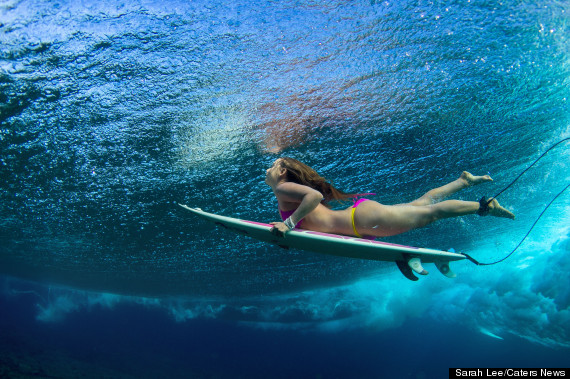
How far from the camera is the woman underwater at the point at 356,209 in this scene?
2842mm

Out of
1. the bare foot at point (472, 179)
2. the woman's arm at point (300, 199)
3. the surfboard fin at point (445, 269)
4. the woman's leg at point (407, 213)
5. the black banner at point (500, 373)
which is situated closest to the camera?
the woman's arm at point (300, 199)

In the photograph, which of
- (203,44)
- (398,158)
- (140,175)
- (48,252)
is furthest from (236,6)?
(48,252)

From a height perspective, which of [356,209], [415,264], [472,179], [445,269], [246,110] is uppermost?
[246,110]

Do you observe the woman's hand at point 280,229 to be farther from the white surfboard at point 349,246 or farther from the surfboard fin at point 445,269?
the surfboard fin at point 445,269

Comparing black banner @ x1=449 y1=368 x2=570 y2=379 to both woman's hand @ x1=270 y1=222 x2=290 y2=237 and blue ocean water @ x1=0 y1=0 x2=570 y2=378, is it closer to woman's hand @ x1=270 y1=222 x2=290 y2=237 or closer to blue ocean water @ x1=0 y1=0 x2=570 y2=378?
blue ocean water @ x1=0 y1=0 x2=570 y2=378

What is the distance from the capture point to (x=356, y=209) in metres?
3.20

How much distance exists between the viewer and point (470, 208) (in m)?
2.90

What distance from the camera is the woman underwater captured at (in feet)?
9.32

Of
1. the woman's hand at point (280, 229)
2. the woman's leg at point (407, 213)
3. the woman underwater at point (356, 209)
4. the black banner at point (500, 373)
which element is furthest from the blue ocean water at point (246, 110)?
the black banner at point (500, 373)

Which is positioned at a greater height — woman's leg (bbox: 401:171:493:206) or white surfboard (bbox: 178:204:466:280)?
woman's leg (bbox: 401:171:493:206)

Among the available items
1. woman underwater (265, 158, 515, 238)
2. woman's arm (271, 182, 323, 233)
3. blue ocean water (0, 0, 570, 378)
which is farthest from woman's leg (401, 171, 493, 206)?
blue ocean water (0, 0, 570, 378)

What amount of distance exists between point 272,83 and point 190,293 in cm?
2674

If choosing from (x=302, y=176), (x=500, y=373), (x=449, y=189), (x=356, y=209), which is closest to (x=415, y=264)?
(x=356, y=209)

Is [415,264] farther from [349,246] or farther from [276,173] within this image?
[276,173]
